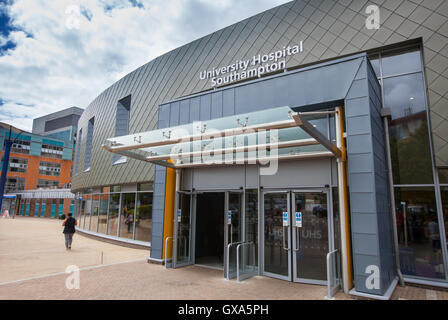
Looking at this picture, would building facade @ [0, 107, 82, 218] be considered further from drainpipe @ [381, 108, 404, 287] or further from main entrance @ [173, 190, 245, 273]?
drainpipe @ [381, 108, 404, 287]

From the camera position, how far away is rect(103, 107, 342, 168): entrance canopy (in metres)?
5.37

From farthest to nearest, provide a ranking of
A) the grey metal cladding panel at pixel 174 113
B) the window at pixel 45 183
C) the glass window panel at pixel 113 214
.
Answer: the window at pixel 45 183
the glass window panel at pixel 113 214
the grey metal cladding panel at pixel 174 113

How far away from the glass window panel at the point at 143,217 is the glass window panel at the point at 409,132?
10471mm

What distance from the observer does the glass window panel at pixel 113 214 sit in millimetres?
15864

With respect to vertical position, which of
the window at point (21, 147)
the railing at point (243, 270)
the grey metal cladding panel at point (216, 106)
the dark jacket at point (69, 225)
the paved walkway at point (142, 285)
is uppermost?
the window at point (21, 147)

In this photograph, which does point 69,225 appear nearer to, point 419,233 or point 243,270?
point 243,270

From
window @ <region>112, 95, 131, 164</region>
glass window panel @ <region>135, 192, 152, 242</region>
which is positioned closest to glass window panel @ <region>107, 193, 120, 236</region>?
glass window panel @ <region>135, 192, 152, 242</region>

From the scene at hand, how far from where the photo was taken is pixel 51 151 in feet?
188

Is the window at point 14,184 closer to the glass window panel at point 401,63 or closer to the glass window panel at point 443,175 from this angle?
the glass window panel at point 401,63

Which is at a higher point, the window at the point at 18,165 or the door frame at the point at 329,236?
the window at the point at 18,165

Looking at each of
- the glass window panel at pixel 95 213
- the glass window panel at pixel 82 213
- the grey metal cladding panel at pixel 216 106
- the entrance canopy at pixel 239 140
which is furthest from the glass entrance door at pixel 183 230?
the glass window panel at pixel 82 213

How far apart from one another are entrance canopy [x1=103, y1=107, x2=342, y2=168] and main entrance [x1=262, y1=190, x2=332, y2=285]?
113cm
